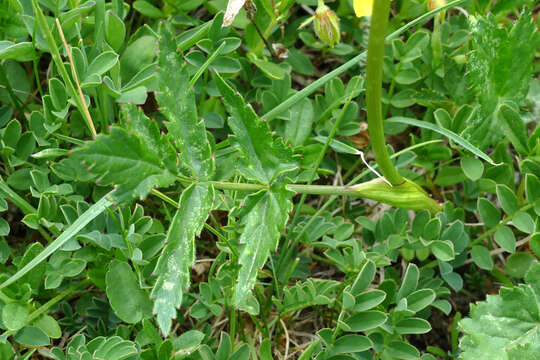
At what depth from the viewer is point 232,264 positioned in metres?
1.38

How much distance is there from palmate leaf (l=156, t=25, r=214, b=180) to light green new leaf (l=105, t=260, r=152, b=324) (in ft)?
1.11

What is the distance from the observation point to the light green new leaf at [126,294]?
4.50 ft

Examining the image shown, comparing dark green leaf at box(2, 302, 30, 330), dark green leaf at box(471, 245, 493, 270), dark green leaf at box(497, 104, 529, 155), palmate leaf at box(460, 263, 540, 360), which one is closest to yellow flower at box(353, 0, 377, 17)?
dark green leaf at box(497, 104, 529, 155)

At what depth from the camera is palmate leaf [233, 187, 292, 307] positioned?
1.14 meters

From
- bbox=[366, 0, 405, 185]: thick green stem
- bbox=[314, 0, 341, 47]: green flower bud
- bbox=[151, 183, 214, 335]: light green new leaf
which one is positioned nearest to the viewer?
bbox=[366, 0, 405, 185]: thick green stem

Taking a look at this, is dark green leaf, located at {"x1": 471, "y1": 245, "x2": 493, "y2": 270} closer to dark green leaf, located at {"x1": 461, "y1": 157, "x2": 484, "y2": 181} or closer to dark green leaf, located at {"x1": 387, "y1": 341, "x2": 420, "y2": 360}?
dark green leaf, located at {"x1": 461, "y1": 157, "x2": 484, "y2": 181}

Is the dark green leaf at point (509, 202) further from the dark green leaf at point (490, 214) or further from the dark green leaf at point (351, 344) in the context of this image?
the dark green leaf at point (351, 344)

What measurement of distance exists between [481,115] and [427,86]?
31 centimetres

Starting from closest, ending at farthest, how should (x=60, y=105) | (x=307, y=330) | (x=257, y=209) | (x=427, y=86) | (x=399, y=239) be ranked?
1. (x=257, y=209)
2. (x=60, y=105)
3. (x=399, y=239)
4. (x=307, y=330)
5. (x=427, y=86)

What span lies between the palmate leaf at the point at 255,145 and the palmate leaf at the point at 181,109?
66mm

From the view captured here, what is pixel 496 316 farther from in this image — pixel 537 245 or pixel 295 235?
pixel 295 235

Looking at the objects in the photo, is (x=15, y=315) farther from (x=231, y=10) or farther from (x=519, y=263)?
(x=519, y=263)

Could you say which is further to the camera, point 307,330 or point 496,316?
point 307,330

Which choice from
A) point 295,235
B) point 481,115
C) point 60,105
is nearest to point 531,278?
point 481,115
